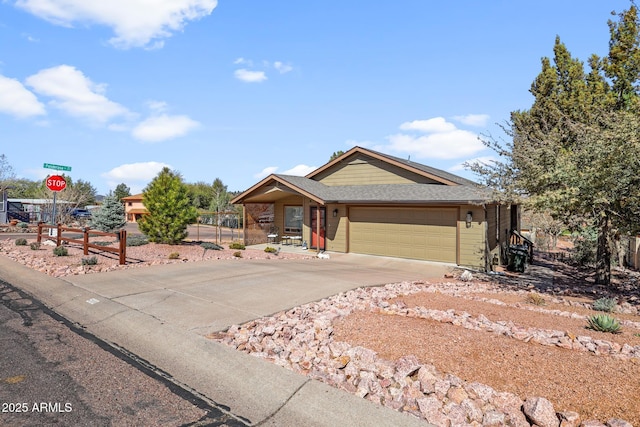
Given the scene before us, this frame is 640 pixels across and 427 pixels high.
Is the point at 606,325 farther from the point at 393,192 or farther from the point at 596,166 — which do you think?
the point at 393,192

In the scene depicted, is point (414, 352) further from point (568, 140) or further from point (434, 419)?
point (568, 140)

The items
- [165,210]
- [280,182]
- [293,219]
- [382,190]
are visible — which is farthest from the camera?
[293,219]

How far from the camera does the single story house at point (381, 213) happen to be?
46.9 ft

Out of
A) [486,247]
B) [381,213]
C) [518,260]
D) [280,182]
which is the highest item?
[280,182]

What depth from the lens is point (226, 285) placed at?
9484 millimetres

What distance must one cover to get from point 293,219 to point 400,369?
16666 mm

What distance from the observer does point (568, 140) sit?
14312 millimetres

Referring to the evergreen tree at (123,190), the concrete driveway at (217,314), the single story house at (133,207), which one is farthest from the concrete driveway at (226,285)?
the evergreen tree at (123,190)

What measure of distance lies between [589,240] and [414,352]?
675 inches

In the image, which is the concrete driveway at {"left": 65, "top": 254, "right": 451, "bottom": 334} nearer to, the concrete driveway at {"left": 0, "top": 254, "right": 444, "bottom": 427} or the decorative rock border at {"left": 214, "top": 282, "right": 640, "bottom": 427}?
the concrete driveway at {"left": 0, "top": 254, "right": 444, "bottom": 427}

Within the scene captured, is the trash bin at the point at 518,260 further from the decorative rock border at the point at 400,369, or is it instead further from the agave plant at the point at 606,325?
the decorative rock border at the point at 400,369

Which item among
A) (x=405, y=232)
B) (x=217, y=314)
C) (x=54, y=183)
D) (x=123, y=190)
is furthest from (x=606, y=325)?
(x=123, y=190)

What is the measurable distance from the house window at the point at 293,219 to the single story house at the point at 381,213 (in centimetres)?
6

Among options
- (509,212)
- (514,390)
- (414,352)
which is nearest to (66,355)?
(414,352)
